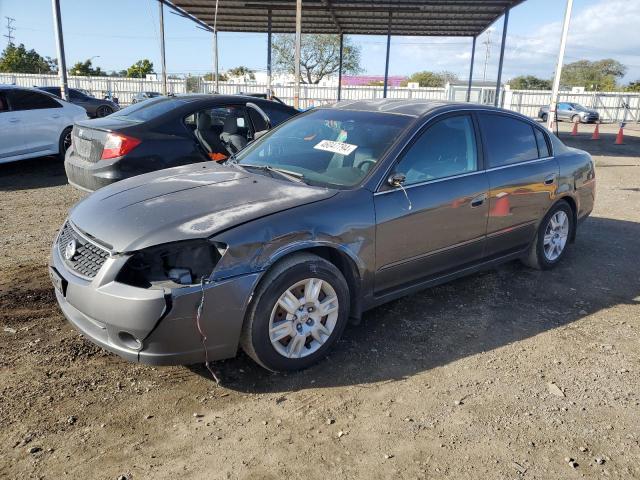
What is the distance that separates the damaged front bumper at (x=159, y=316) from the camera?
266cm

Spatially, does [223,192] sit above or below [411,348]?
above

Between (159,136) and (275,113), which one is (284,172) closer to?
(159,136)

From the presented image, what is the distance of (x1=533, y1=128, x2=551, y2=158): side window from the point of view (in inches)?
194

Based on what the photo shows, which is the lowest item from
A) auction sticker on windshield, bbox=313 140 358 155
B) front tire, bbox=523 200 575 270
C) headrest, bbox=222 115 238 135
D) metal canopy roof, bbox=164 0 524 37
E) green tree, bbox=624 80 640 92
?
front tire, bbox=523 200 575 270

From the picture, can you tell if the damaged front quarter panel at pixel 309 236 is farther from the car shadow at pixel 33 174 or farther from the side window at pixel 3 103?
the side window at pixel 3 103

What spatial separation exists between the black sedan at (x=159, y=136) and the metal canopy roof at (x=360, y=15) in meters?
11.6

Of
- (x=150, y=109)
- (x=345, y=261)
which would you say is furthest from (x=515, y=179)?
(x=150, y=109)

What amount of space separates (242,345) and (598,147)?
19.1 m

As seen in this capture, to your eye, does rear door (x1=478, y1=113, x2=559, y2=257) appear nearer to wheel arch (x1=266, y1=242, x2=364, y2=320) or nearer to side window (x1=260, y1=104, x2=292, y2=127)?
wheel arch (x1=266, y1=242, x2=364, y2=320)

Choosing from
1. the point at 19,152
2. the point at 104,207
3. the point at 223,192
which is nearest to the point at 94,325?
the point at 104,207

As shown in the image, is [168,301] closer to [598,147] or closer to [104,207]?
[104,207]

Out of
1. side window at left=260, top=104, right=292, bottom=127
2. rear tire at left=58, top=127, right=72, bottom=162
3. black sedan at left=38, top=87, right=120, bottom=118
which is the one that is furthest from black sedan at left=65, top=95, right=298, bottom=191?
black sedan at left=38, top=87, right=120, bottom=118

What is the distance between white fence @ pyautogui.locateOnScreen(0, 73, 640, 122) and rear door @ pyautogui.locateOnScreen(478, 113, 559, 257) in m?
27.9

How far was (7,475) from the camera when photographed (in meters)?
2.34
